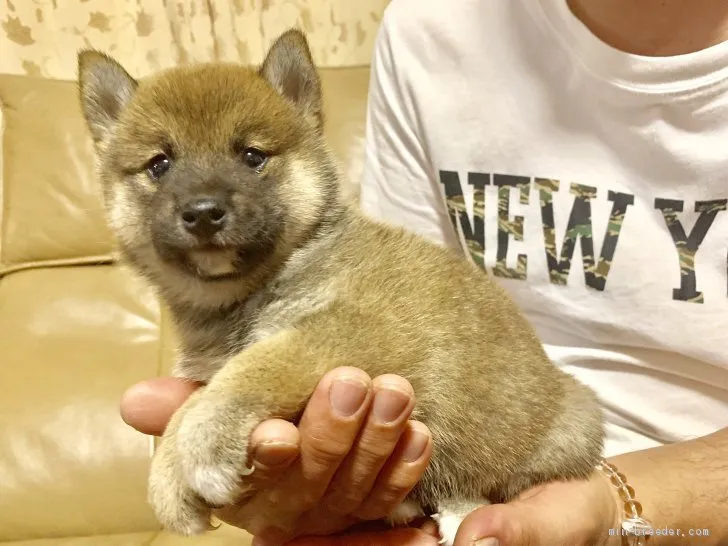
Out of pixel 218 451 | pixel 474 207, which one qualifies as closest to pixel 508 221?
pixel 474 207

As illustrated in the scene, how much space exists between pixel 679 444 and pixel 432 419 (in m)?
0.68

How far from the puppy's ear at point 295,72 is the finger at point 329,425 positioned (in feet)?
2.22

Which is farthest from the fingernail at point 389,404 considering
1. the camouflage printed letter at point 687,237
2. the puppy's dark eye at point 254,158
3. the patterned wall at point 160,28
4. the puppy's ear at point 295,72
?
the patterned wall at point 160,28

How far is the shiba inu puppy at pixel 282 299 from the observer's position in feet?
2.94

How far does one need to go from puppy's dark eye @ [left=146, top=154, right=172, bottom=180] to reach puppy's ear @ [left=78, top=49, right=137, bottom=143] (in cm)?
19

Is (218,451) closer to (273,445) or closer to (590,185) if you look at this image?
(273,445)

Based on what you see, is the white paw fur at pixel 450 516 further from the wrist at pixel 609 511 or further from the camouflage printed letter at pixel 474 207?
the camouflage printed letter at pixel 474 207

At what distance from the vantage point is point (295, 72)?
4.23 feet

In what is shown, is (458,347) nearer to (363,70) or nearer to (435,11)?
(435,11)

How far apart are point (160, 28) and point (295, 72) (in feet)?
6.22

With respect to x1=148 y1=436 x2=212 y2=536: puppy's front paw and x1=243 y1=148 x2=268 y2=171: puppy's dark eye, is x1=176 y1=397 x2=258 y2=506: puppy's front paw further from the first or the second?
x1=243 y1=148 x2=268 y2=171: puppy's dark eye

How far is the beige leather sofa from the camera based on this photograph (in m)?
2.30

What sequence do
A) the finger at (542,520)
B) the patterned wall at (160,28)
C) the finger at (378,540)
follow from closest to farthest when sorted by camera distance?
1. the finger at (542,520)
2. the finger at (378,540)
3. the patterned wall at (160,28)

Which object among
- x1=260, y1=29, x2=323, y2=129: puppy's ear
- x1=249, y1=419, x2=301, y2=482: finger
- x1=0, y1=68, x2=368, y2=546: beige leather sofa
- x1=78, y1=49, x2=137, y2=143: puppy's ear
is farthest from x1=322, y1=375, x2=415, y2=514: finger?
x1=0, y1=68, x2=368, y2=546: beige leather sofa
